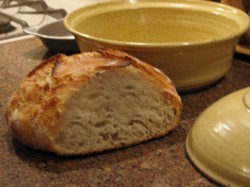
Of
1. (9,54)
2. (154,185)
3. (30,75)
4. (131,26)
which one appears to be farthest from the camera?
(9,54)

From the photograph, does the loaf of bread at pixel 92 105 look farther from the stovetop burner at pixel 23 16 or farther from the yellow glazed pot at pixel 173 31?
the stovetop burner at pixel 23 16

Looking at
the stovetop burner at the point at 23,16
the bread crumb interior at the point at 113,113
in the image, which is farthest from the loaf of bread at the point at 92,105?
the stovetop burner at the point at 23,16

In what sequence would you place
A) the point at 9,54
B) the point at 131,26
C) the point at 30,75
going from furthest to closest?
the point at 9,54 < the point at 131,26 < the point at 30,75

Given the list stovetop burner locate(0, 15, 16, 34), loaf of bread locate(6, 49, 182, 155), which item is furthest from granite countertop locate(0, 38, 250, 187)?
stovetop burner locate(0, 15, 16, 34)

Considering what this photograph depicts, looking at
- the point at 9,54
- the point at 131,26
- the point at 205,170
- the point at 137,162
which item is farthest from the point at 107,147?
the point at 9,54

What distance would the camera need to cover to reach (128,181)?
644 mm

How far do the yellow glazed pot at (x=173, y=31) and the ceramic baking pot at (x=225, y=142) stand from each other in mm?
158

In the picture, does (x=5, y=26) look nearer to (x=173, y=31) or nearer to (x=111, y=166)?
(x=173, y=31)

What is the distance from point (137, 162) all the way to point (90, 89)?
138 mm

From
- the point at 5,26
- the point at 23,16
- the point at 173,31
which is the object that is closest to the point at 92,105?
the point at 173,31

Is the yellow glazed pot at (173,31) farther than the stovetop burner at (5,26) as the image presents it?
No

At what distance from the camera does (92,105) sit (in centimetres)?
68

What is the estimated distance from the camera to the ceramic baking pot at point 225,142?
1.98ft

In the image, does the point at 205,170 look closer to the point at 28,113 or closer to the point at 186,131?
the point at 186,131
